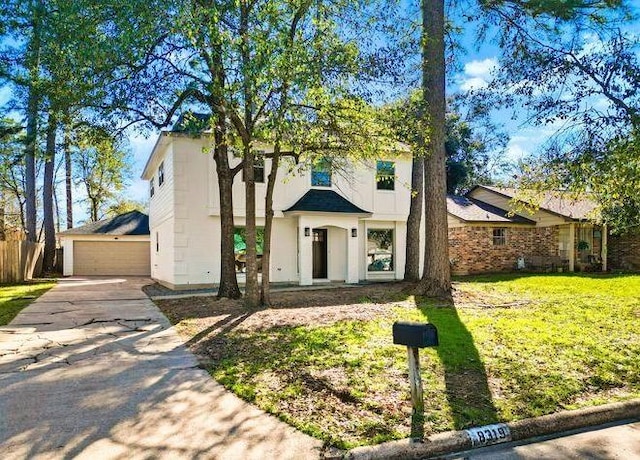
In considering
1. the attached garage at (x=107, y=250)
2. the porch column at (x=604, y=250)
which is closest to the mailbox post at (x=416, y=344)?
the porch column at (x=604, y=250)

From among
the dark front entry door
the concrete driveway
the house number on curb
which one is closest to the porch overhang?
the dark front entry door

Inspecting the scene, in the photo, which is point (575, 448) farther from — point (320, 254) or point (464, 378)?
point (320, 254)

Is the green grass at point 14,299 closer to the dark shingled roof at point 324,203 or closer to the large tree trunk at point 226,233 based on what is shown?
the large tree trunk at point 226,233

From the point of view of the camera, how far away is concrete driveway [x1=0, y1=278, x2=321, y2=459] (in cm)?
357

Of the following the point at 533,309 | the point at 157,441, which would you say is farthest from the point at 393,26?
the point at 157,441

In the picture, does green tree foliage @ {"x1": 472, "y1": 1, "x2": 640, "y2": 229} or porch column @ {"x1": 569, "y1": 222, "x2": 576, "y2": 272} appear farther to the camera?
porch column @ {"x1": 569, "y1": 222, "x2": 576, "y2": 272}

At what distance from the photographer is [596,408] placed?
14.6 feet

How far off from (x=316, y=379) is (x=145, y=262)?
22.1m

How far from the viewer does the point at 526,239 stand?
2277 centimetres

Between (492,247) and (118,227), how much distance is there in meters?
20.0

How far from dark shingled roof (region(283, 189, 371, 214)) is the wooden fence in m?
11.4

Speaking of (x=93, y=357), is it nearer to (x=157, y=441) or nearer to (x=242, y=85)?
(x=157, y=441)

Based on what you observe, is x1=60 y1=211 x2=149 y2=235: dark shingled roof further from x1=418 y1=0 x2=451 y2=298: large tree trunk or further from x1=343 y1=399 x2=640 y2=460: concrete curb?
x1=343 y1=399 x2=640 y2=460: concrete curb

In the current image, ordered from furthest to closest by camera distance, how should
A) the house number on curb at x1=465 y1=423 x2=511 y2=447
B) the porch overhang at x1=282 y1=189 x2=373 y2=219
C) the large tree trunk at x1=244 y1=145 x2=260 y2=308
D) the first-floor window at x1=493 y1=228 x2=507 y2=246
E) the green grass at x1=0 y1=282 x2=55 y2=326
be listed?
the first-floor window at x1=493 y1=228 x2=507 y2=246, the porch overhang at x1=282 y1=189 x2=373 y2=219, the large tree trunk at x1=244 y1=145 x2=260 y2=308, the green grass at x1=0 y1=282 x2=55 y2=326, the house number on curb at x1=465 y1=423 x2=511 y2=447
